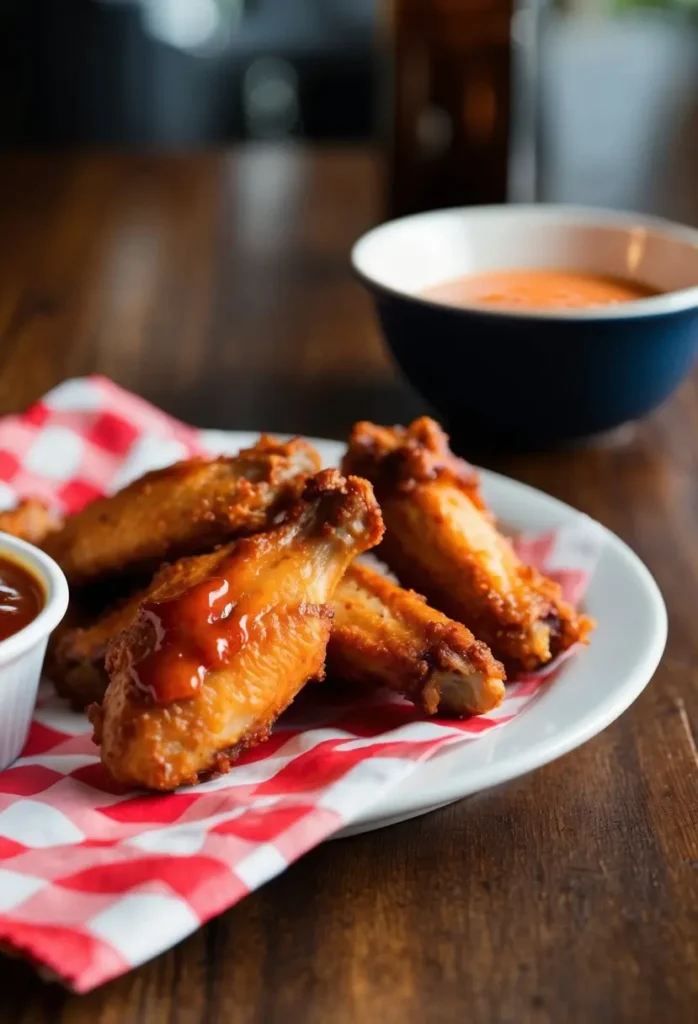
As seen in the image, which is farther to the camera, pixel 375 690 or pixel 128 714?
pixel 375 690

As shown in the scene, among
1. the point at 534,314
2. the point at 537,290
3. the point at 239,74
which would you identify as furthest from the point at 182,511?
the point at 239,74

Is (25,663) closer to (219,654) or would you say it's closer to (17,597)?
(17,597)

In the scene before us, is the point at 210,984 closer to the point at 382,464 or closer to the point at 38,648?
the point at 38,648

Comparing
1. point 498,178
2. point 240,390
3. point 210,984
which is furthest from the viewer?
point 498,178

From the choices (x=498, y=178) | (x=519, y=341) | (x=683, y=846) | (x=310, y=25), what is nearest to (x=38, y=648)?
(x=683, y=846)

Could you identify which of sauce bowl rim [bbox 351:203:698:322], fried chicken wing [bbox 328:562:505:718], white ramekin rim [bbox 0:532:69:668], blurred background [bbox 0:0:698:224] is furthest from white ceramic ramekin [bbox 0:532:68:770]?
blurred background [bbox 0:0:698:224]
